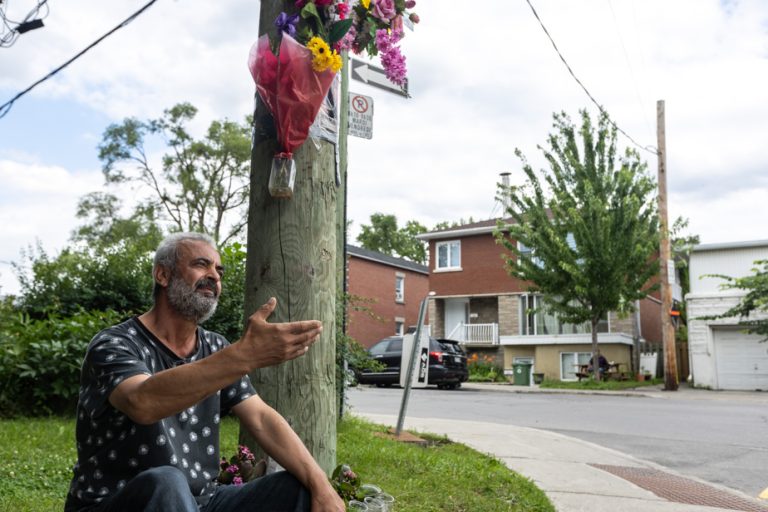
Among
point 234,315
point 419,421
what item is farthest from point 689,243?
point 234,315

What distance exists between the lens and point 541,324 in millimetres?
31188

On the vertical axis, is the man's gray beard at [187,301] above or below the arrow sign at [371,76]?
below

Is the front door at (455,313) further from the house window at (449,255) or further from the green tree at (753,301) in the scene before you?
the green tree at (753,301)

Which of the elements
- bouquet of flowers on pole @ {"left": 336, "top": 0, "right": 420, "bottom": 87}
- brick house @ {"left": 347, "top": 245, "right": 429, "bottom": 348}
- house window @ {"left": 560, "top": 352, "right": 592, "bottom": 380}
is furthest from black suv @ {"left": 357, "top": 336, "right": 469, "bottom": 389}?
bouquet of flowers on pole @ {"left": 336, "top": 0, "right": 420, "bottom": 87}

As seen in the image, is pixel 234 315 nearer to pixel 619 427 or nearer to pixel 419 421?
pixel 419 421

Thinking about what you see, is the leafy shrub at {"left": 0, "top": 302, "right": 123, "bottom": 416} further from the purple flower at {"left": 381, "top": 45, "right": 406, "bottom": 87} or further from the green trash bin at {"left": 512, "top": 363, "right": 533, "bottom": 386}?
the green trash bin at {"left": 512, "top": 363, "right": 533, "bottom": 386}

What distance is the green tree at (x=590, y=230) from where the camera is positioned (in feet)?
76.3

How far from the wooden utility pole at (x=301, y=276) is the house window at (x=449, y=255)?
100 feet

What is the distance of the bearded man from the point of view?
7.30ft

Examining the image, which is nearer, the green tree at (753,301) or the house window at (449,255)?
the green tree at (753,301)

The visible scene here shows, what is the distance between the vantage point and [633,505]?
555 cm

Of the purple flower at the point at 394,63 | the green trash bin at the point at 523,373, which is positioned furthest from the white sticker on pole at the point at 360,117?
the green trash bin at the point at 523,373

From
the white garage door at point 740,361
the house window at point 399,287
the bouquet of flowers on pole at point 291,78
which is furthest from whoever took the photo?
the house window at point 399,287

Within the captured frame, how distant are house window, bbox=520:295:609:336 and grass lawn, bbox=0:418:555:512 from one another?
941 inches
